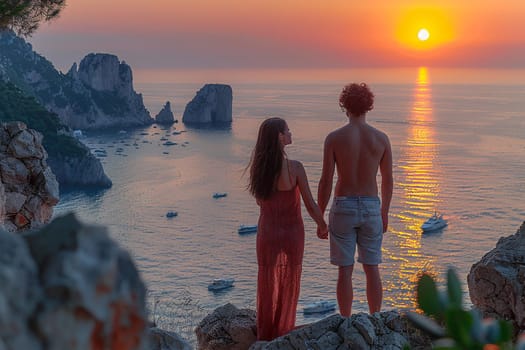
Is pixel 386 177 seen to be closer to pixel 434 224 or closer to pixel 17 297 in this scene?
pixel 17 297

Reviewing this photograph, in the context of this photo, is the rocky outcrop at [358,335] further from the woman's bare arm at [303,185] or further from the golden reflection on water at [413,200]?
the golden reflection on water at [413,200]

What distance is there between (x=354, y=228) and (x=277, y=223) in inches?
21.2

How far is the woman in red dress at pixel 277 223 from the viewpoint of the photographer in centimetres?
450

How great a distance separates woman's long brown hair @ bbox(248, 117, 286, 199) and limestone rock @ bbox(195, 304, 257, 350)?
84cm

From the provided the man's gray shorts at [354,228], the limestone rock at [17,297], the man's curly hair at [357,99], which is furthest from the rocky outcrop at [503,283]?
the limestone rock at [17,297]

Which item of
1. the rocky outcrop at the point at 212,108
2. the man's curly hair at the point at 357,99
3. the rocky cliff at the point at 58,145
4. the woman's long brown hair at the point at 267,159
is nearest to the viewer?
the woman's long brown hair at the point at 267,159

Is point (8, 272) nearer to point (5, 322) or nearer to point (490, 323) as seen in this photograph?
point (5, 322)

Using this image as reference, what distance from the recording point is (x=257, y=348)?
4.04 meters

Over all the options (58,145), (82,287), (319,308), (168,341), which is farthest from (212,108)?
(82,287)

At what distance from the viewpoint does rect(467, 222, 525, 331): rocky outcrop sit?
385 centimetres

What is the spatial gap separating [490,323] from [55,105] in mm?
90347

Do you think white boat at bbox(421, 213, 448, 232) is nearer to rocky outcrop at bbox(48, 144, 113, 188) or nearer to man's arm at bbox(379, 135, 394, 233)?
rocky outcrop at bbox(48, 144, 113, 188)

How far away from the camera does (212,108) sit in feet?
332

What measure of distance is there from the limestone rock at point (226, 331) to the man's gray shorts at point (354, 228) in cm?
74
